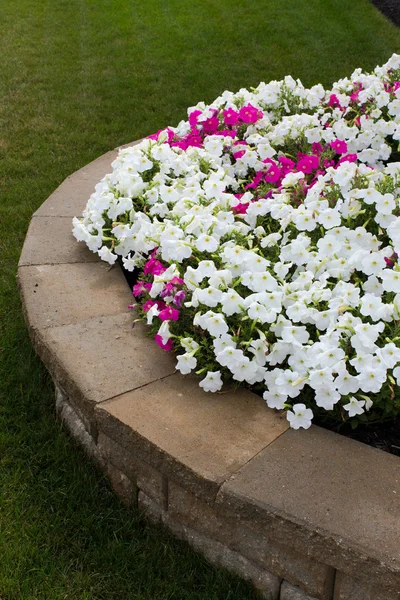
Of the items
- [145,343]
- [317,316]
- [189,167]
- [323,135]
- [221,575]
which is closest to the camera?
[221,575]

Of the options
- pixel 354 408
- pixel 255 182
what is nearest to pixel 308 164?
pixel 255 182

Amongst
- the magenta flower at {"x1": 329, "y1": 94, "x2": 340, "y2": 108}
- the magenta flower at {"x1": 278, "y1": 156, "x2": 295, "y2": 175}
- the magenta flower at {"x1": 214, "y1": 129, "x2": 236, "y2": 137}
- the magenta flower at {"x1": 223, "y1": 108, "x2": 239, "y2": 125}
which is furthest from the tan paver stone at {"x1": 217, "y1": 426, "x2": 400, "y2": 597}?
the magenta flower at {"x1": 329, "y1": 94, "x2": 340, "y2": 108}

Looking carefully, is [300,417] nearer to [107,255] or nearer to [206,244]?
[206,244]

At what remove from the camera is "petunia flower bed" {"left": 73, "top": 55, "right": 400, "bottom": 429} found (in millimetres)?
2252

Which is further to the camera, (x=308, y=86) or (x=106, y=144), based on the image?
(x=308, y=86)

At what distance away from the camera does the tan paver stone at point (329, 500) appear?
179 cm

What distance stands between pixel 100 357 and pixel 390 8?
8.90 meters

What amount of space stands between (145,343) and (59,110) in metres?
4.41

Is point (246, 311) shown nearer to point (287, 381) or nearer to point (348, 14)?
point (287, 381)

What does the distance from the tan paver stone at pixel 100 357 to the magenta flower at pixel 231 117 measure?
1885 millimetres

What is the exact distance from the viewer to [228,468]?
2.02 metres

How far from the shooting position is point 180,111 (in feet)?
21.2

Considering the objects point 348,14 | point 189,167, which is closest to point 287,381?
point 189,167

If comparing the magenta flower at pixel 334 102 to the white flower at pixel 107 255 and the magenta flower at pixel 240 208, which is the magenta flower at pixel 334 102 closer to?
the magenta flower at pixel 240 208
